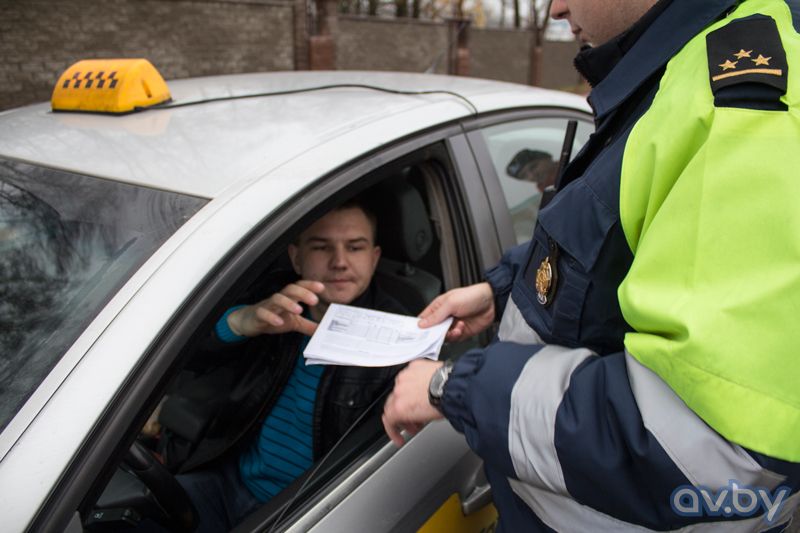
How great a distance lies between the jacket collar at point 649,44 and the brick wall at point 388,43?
35.1ft

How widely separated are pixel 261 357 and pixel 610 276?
1.09m

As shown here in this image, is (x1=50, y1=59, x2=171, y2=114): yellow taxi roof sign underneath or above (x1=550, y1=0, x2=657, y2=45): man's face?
underneath

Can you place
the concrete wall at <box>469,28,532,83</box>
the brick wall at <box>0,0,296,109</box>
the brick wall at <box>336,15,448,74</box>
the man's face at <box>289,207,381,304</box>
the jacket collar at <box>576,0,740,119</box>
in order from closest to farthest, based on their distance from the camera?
the jacket collar at <box>576,0,740,119</box>, the man's face at <box>289,207,381,304</box>, the brick wall at <box>0,0,296,109</box>, the brick wall at <box>336,15,448,74</box>, the concrete wall at <box>469,28,532,83</box>

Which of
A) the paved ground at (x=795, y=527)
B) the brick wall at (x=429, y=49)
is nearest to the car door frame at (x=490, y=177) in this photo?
the paved ground at (x=795, y=527)

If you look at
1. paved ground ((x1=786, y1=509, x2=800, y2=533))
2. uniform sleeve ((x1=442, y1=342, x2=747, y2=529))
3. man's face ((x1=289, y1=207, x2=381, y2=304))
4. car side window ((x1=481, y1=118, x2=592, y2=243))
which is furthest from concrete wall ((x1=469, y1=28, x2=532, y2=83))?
uniform sleeve ((x1=442, y1=342, x2=747, y2=529))

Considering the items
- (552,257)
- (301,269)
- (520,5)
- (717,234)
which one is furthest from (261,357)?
(520,5)

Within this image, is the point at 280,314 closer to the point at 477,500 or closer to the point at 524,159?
the point at 477,500

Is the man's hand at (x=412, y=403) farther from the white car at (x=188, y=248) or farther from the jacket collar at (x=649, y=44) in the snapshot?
the jacket collar at (x=649, y=44)

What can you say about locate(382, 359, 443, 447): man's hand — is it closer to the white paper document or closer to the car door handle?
the white paper document

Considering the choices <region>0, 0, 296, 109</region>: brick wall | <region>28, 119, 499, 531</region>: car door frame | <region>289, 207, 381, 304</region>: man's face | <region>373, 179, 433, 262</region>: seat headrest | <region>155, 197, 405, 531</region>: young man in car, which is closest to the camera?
<region>28, 119, 499, 531</region>: car door frame

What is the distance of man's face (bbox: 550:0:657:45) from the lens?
0.96 meters

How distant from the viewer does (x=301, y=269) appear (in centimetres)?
169

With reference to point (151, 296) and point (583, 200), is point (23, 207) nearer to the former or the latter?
point (151, 296)

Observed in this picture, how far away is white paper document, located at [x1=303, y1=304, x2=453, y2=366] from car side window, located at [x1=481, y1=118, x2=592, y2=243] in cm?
57
